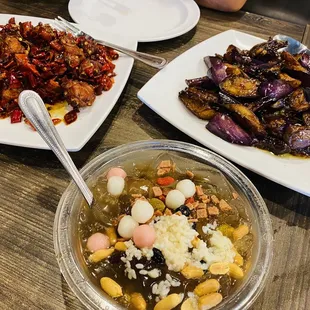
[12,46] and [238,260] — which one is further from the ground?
[12,46]

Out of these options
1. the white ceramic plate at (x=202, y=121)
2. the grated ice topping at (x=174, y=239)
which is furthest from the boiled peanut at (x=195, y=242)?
the white ceramic plate at (x=202, y=121)

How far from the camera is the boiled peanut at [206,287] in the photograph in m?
1.02

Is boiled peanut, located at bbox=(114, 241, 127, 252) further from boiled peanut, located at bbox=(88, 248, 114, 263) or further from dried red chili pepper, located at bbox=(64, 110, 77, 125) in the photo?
dried red chili pepper, located at bbox=(64, 110, 77, 125)

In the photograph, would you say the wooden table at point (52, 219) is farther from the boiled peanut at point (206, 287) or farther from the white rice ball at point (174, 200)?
the white rice ball at point (174, 200)

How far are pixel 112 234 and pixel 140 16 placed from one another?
1.58 meters

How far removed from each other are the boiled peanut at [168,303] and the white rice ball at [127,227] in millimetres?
191

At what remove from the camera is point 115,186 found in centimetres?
121

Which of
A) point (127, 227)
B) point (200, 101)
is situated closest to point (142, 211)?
point (127, 227)

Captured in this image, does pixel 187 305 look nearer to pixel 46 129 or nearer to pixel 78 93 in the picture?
pixel 46 129

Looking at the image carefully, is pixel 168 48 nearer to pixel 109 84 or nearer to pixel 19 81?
pixel 109 84

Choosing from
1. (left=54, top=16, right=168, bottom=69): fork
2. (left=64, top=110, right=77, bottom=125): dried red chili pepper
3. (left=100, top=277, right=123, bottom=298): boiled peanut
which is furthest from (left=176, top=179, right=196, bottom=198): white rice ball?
(left=54, top=16, right=168, bottom=69): fork

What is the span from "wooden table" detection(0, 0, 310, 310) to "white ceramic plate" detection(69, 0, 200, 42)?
403mm

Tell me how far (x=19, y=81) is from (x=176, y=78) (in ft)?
2.16

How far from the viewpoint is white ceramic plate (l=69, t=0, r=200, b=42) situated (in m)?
2.22
